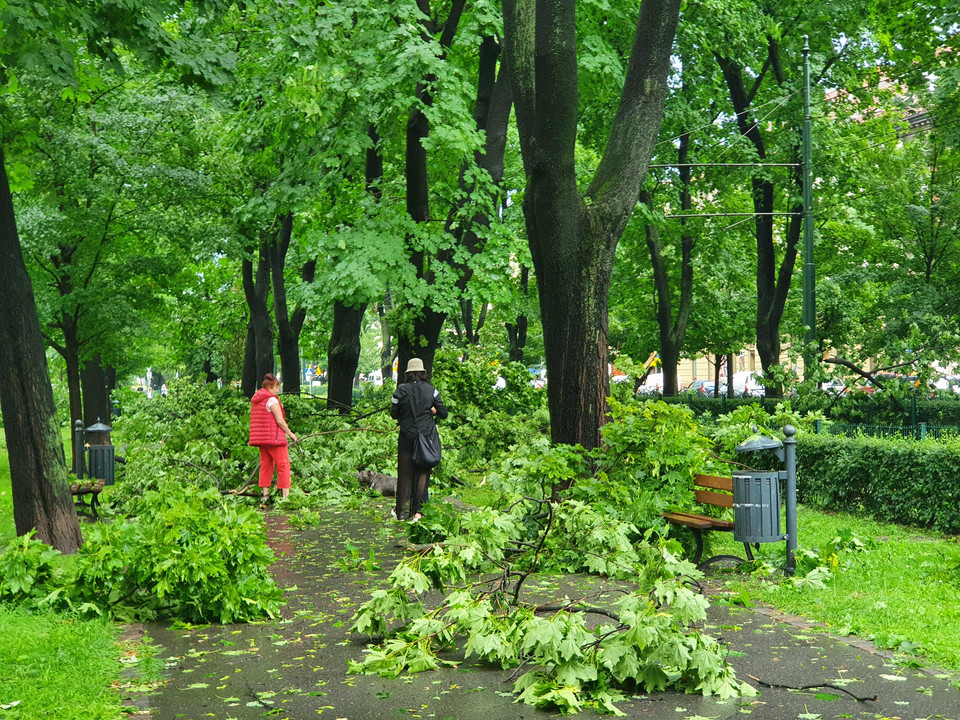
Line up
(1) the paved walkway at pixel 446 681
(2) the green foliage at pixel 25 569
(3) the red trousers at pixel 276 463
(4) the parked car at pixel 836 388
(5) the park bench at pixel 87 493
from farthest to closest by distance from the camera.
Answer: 1. (4) the parked car at pixel 836 388
2. (3) the red trousers at pixel 276 463
3. (5) the park bench at pixel 87 493
4. (2) the green foliage at pixel 25 569
5. (1) the paved walkway at pixel 446 681

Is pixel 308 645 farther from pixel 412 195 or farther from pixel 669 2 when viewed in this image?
pixel 412 195

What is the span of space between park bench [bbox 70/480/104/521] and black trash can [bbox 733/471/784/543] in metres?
8.18

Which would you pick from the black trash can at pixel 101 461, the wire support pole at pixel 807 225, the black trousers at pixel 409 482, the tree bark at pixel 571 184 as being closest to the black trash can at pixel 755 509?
the tree bark at pixel 571 184

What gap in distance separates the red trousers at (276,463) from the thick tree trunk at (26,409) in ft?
13.7

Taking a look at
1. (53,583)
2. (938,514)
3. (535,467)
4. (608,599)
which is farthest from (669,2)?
(53,583)

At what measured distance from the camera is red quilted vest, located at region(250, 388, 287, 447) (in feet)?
46.0

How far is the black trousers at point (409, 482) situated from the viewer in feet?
39.8

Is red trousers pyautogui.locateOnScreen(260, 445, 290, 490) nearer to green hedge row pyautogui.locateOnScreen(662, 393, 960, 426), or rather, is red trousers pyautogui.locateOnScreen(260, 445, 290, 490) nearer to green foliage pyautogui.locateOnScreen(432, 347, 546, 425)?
green foliage pyautogui.locateOnScreen(432, 347, 546, 425)

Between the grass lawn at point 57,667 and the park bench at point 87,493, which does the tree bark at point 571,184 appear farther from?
the park bench at point 87,493

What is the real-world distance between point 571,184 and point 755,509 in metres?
3.58

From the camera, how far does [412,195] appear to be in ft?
52.5

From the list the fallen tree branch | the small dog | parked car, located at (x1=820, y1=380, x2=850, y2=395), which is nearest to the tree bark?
the fallen tree branch

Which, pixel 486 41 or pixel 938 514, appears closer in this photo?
pixel 938 514

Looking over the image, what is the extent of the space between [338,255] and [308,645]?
9361 mm
